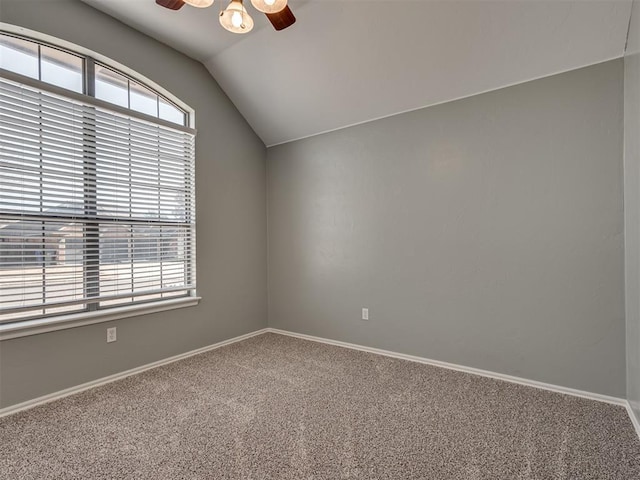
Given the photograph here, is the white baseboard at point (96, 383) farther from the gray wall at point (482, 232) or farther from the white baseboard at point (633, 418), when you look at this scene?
the white baseboard at point (633, 418)

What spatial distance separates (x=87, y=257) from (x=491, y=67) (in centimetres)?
349

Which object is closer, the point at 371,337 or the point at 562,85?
the point at 562,85

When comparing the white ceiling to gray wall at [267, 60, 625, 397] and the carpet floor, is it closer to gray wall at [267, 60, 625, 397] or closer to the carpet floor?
gray wall at [267, 60, 625, 397]

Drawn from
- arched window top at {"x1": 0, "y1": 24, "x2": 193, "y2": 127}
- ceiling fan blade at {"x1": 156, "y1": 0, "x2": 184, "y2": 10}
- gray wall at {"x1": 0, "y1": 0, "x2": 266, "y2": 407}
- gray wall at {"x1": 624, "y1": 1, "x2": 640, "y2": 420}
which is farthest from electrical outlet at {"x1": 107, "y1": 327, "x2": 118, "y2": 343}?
gray wall at {"x1": 624, "y1": 1, "x2": 640, "y2": 420}

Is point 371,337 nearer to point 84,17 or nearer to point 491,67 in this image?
point 491,67

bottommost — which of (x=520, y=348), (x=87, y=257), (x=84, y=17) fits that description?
(x=520, y=348)

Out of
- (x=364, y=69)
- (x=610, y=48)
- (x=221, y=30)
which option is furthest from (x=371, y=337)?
(x=221, y=30)

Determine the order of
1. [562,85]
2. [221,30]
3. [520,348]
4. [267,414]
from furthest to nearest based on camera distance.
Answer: [221,30] < [520,348] < [562,85] < [267,414]

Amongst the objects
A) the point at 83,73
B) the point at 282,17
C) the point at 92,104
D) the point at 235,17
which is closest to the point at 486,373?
the point at 282,17

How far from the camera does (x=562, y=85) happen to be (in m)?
2.47

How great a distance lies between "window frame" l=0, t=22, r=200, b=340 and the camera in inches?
89.9

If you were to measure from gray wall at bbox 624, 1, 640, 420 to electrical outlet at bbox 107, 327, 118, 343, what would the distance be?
3558 millimetres

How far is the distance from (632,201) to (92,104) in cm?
378

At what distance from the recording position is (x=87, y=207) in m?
2.66
